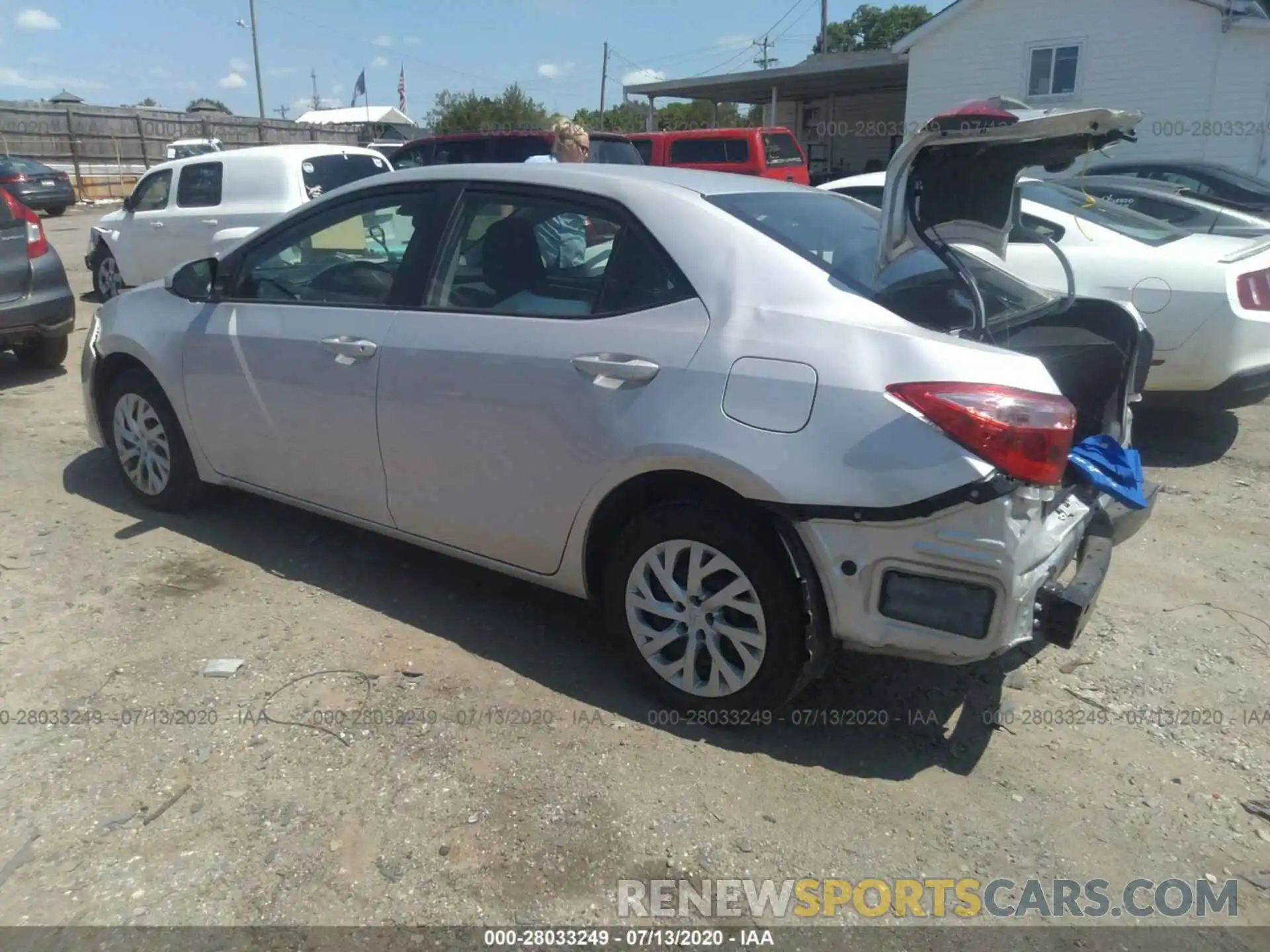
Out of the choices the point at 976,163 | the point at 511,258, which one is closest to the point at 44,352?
the point at 511,258

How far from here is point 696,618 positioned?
119 inches

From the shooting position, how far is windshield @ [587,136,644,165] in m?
13.1

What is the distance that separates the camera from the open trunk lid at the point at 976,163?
281 cm

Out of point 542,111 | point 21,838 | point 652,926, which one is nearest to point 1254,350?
point 652,926

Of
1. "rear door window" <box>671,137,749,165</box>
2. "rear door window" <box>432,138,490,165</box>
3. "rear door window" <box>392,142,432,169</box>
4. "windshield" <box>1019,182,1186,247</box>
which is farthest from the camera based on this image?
"rear door window" <box>671,137,749,165</box>

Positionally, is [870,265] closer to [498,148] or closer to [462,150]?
[498,148]

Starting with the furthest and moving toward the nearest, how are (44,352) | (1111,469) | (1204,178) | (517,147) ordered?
(517,147) → (1204,178) → (44,352) → (1111,469)

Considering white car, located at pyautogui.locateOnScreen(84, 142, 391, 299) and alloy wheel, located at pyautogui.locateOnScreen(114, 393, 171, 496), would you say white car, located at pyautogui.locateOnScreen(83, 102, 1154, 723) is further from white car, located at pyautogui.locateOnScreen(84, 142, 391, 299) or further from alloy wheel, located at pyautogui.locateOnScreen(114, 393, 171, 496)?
white car, located at pyautogui.locateOnScreen(84, 142, 391, 299)

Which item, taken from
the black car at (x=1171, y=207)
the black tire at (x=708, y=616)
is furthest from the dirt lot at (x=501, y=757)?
the black car at (x=1171, y=207)

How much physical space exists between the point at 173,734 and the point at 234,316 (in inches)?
72.3

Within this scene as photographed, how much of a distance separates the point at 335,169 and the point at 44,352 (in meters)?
3.13

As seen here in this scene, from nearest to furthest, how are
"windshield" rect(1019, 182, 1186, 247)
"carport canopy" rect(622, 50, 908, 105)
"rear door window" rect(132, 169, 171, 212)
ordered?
"windshield" rect(1019, 182, 1186, 247) → "rear door window" rect(132, 169, 171, 212) → "carport canopy" rect(622, 50, 908, 105)

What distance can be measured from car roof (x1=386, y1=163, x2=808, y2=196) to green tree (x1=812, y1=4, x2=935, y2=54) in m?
66.6

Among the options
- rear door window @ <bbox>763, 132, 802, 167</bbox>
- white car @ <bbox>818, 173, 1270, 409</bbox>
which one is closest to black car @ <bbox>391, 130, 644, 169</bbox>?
rear door window @ <bbox>763, 132, 802, 167</bbox>
